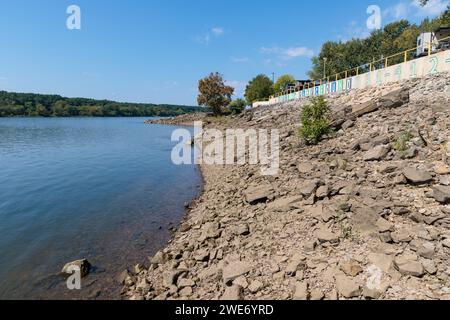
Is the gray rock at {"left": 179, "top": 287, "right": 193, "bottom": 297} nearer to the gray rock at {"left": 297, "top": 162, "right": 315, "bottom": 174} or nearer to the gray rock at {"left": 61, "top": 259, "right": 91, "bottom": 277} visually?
the gray rock at {"left": 61, "top": 259, "right": 91, "bottom": 277}

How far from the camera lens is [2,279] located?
9.15m

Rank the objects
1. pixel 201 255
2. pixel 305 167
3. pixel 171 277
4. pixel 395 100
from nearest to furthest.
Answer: pixel 171 277 → pixel 201 255 → pixel 305 167 → pixel 395 100

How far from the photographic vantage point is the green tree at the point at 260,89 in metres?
109

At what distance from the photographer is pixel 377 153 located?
11.8 metres

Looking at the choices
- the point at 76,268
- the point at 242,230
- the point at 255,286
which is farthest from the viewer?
the point at 242,230

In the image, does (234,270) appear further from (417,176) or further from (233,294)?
(417,176)

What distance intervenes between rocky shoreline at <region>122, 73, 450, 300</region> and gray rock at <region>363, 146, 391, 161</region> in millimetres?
38

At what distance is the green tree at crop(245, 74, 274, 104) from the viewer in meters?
109

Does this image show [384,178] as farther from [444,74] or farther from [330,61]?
[330,61]

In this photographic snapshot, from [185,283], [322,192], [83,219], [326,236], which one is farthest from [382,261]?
[83,219]

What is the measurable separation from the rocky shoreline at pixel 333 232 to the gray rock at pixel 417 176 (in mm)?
48

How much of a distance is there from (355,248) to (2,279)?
1061 cm

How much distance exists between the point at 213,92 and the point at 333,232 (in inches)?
3513
